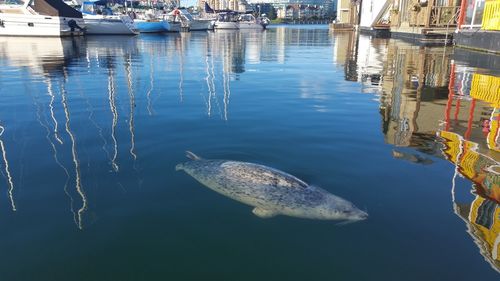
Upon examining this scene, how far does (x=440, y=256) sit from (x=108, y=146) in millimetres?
5861

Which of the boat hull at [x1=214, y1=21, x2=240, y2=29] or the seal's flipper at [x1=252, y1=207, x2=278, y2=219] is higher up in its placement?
the boat hull at [x1=214, y1=21, x2=240, y2=29]

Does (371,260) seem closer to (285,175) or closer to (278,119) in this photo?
(285,175)

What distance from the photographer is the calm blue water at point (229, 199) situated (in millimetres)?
3857

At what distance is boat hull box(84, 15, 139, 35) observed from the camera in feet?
161

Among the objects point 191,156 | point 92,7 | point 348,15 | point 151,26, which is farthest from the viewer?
point 348,15

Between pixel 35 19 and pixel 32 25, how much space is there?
0.82 metres

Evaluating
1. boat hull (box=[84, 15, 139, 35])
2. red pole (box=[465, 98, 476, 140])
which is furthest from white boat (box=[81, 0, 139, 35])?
red pole (box=[465, 98, 476, 140])

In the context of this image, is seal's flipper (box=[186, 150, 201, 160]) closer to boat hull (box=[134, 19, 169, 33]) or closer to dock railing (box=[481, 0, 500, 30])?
dock railing (box=[481, 0, 500, 30])

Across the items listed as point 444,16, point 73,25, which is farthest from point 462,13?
point 73,25

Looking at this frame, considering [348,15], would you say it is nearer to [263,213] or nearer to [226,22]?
[226,22]

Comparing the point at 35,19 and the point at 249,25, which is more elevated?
the point at 249,25

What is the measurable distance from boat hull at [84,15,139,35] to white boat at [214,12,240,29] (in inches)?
1273

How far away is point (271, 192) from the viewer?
5035 mm

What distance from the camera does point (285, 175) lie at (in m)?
5.40
